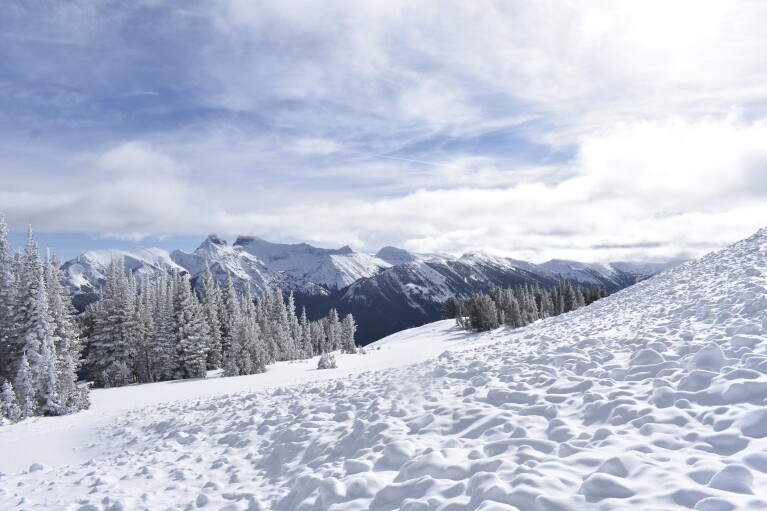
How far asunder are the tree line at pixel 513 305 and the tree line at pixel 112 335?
41.8m

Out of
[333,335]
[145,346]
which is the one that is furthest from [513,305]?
[145,346]

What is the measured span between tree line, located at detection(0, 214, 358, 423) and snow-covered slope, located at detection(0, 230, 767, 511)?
16757 millimetres

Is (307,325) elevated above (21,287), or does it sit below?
below

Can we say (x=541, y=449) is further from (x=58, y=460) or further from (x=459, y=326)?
(x=459, y=326)

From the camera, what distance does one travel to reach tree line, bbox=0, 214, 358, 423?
2847 centimetres

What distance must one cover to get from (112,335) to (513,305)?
71.5 meters

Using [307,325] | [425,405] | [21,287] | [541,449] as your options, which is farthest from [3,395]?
[307,325]

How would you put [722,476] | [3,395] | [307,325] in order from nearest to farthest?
[722,476], [3,395], [307,325]

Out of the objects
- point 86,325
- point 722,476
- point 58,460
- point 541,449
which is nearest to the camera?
point 722,476

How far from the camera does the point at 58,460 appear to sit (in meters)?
13.7

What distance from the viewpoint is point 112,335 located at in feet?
155

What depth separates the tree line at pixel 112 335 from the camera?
28.5 metres

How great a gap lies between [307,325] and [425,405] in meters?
85.5

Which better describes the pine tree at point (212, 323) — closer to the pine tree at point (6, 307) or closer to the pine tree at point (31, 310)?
the pine tree at point (6, 307)
